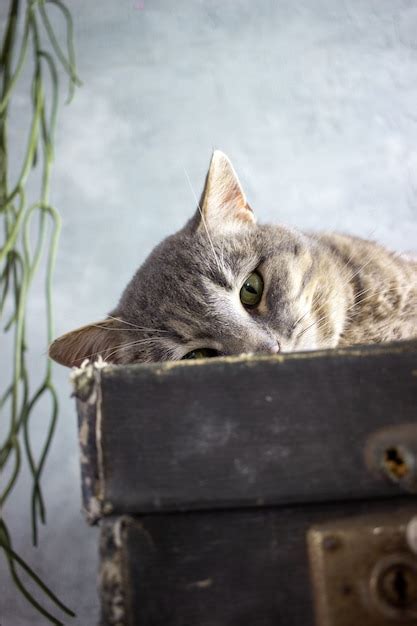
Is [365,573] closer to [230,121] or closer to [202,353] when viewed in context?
[202,353]

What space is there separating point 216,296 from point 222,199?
0.29 metres

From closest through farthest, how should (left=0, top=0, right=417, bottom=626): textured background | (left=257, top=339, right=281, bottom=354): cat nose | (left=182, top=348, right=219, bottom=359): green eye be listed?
1. (left=257, top=339, right=281, bottom=354): cat nose
2. (left=182, top=348, right=219, bottom=359): green eye
3. (left=0, top=0, right=417, bottom=626): textured background

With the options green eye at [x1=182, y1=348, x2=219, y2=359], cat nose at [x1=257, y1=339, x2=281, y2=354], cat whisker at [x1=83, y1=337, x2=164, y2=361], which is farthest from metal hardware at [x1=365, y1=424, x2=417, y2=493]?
cat whisker at [x1=83, y1=337, x2=164, y2=361]

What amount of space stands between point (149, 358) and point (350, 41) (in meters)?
1.47

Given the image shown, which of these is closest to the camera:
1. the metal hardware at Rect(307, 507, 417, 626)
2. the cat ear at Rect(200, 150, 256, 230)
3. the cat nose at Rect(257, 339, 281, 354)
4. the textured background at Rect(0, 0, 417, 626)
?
the metal hardware at Rect(307, 507, 417, 626)

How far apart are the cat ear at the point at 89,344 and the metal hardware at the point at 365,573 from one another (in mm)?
683

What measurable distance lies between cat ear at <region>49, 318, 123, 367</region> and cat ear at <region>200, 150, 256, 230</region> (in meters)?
0.30

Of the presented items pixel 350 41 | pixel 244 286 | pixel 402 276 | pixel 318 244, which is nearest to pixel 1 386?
pixel 244 286

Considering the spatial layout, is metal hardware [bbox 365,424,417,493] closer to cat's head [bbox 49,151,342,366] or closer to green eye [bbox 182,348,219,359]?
cat's head [bbox 49,151,342,366]

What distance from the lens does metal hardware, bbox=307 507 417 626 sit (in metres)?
0.52

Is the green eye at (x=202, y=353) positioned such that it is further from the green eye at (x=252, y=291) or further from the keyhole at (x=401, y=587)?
the keyhole at (x=401, y=587)

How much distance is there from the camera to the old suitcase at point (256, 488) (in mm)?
531

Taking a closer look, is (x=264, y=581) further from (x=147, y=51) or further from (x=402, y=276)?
(x=147, y=51)

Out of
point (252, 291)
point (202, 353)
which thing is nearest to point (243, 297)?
point (252, 291)
